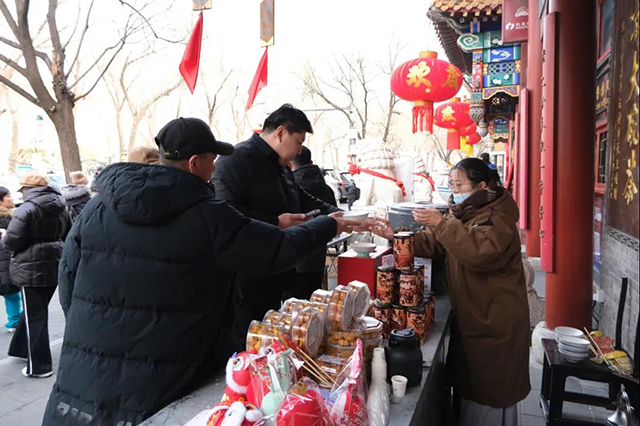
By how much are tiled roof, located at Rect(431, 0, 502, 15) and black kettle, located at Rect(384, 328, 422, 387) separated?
689cm

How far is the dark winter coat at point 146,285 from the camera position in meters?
1.56

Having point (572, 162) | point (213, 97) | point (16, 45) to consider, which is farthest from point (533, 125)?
point (213, 97)

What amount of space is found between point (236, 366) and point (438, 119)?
13974mm

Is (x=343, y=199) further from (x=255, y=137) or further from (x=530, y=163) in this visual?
(x=255, y=137)

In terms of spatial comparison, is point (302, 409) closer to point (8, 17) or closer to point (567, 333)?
point (567, 333)

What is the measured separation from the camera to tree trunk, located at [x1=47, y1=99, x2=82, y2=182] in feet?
27.5

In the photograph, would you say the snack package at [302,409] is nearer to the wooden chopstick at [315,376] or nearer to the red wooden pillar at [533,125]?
the wooden chopstick at [315,376]

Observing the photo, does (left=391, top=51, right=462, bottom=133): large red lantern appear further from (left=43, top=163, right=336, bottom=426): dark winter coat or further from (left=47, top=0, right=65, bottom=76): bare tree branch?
(left=43, top=163, right=336, bottom=426): dark winter coat

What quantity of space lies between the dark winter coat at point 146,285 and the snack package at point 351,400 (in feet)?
1.50

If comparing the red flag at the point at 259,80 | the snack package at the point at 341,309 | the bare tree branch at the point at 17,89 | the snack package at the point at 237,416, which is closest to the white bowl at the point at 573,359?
the snack package at the point at 341,309

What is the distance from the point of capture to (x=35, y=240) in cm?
416

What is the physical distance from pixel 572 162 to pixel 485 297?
1890 mm

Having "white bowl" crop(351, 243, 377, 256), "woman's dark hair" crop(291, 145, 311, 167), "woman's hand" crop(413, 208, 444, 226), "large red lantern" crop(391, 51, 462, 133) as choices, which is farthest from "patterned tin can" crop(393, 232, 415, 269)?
"large red lantern" crop(391, 51, 462, 133)

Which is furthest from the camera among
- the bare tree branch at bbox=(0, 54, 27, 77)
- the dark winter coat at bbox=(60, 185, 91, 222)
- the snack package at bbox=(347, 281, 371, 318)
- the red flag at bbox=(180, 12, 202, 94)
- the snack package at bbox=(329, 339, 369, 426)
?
the bare tree branch at bbox=(0, 54, 27, 77)
